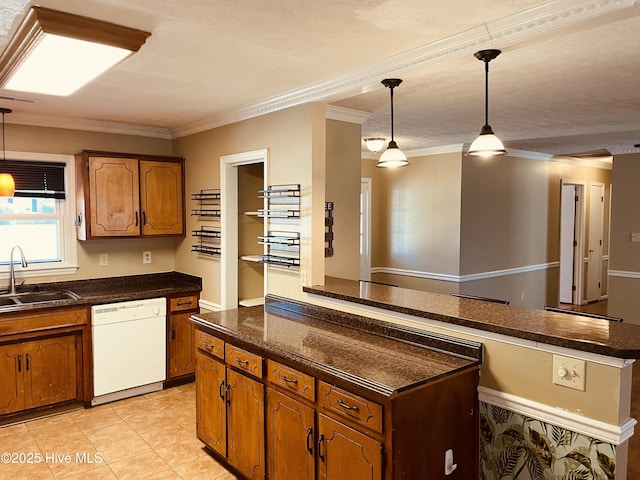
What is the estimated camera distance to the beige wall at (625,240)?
237 inches

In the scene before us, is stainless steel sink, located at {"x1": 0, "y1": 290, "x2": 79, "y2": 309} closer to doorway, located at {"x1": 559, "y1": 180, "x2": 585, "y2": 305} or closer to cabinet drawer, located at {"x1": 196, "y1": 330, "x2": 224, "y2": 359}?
cabinet drawer, located at {"x1": 196, "y1": 330, "x2": 224, "y2": 359}

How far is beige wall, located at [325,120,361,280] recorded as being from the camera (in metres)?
3.58

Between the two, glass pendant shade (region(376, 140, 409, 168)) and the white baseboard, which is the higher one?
glass pendant shade (region(376, 140, 409, 168))

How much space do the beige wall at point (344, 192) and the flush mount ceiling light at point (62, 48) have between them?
5.48 ft

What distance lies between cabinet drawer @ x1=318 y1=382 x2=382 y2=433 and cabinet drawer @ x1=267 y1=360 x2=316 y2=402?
0.07m

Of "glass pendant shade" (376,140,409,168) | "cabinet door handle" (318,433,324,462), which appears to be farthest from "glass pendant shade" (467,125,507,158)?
"cabinet door handle" (318,433,324,462)

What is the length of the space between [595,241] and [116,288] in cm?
797

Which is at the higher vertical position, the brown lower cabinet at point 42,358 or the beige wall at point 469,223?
the beige wall at point 469,223

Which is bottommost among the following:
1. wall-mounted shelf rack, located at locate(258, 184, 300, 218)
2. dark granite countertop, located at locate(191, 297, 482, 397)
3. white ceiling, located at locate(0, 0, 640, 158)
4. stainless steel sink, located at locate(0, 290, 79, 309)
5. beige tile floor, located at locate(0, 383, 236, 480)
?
beige tile floor, located at locate(0, 383, 236, 480)

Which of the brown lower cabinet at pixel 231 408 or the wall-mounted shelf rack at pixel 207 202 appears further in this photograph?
the wall-mounted shelf rack at pixel 207 202

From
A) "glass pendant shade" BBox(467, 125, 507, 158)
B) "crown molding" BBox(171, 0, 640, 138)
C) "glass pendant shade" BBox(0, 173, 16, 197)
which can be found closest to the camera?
"crown molding" BBox(171, 0, 640, 138)

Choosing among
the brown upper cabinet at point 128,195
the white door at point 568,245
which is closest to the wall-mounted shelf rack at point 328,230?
the brown upper cabinet at point 128,195

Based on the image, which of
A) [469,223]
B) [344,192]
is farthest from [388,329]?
[469,223]

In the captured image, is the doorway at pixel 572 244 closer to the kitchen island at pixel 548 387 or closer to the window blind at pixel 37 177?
the kitchen island at pixel 548 387
